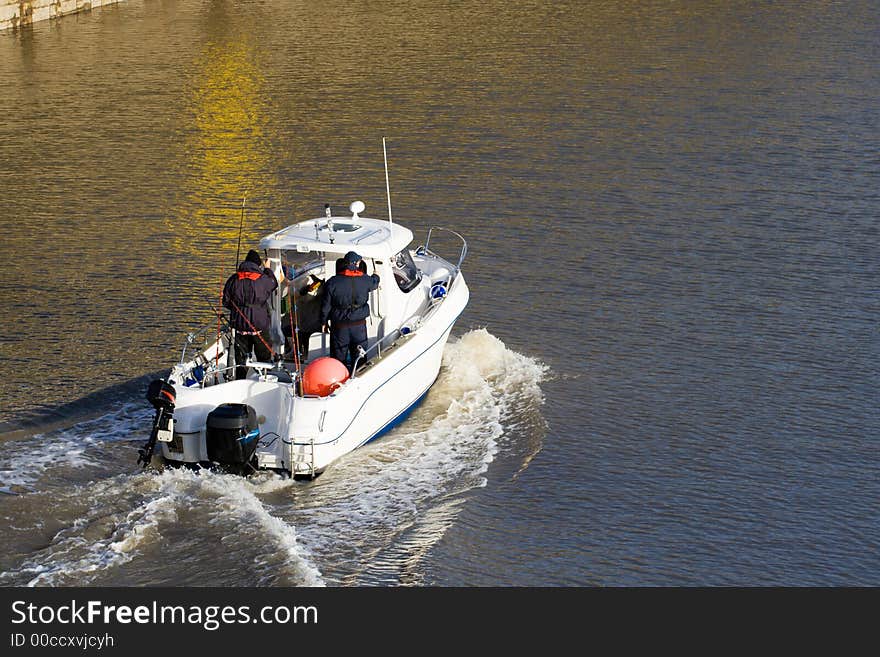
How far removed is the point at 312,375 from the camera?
1242cm

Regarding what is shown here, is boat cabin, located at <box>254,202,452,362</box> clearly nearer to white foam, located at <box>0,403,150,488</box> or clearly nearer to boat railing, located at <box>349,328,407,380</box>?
boat railing, located at <box>349,328,407,380</box>

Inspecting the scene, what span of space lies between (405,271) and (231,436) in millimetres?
3294

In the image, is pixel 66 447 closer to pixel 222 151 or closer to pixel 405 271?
pixel 405 271

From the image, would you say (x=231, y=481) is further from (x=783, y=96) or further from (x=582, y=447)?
(x=783, y=96)

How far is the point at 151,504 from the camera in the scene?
11711mm

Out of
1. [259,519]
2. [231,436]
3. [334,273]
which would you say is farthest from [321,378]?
[334,273]

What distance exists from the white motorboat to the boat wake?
12.1 inches

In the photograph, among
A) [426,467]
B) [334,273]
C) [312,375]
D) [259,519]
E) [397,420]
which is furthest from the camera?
[334,273]

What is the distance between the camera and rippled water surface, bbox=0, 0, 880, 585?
1155 centimetres

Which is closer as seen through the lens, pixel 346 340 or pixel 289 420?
pixel 289 420

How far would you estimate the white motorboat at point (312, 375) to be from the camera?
12203 mm

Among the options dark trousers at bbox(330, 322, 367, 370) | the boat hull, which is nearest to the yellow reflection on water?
dark trousers at bbox(330, 322, 367, 370)
